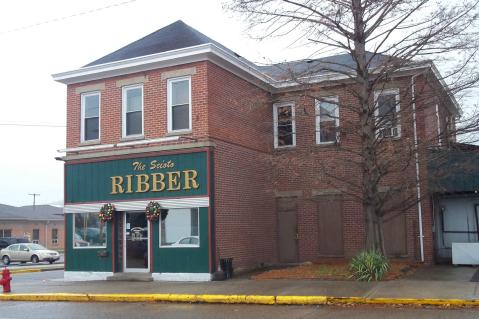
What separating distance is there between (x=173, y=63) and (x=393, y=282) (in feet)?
32.1

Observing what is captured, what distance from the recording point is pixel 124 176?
19500 mm

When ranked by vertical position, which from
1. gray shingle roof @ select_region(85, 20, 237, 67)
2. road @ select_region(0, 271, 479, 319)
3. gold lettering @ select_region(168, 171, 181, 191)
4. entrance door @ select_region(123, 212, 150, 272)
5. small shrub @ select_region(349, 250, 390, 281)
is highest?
gray shingle roof @ select_region(85, 20, 237, 67)

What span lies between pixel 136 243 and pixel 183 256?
204 cm

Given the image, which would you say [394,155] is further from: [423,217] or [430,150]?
[423,217]

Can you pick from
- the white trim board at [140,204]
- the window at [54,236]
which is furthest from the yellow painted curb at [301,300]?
the window at [54,236]

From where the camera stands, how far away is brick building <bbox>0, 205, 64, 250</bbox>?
2403 inches

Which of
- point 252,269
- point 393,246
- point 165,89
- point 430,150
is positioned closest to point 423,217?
point 393,246

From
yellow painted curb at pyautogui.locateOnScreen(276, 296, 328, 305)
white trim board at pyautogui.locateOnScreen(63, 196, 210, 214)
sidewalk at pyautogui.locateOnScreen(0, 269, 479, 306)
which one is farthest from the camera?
white trim board at pyautogui.locateOnScreen(63, 196, 210, 214)

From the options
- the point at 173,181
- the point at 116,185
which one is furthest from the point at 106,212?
the point at 173,181

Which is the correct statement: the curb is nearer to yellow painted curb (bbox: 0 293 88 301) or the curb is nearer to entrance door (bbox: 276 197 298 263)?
yellow painted curb (bbox: 0 293 88 301)

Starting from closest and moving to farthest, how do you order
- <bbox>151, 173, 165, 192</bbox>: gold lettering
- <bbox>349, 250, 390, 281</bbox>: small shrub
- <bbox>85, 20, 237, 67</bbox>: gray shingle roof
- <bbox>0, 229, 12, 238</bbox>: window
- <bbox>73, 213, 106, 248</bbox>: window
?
<bbox>349, 250, 390, 281</bbox>: small shrub < <bbox>151, 173, 165, 192</bbox>: gold lettering < <bbox>85, 20, 237, 67</bbox>: gray shingle roof < <bbox>73, 213, 106, 248</bbox>: window < <bbox>0, 229, 12, 238</bbox>: window

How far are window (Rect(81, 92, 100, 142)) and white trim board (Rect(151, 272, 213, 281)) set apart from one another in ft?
18.5

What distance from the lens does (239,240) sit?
19.4m

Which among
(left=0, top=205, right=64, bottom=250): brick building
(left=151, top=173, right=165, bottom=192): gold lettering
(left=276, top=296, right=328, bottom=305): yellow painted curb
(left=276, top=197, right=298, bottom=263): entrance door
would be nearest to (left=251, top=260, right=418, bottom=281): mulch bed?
(left=276, top=296, right=328, bottom=305): yellow painted curb
